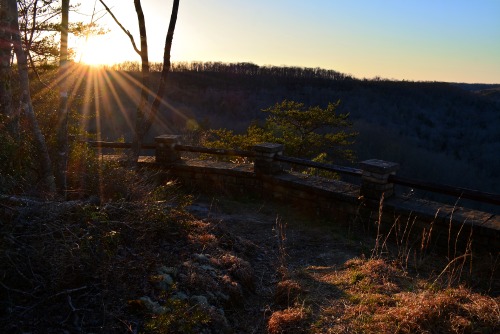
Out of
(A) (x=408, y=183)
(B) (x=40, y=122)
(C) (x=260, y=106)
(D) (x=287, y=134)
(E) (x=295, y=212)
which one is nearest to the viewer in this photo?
(A) (x=408, y=183)

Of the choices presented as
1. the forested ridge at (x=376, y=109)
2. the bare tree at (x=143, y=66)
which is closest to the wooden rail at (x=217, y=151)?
the bare tree at (x=143, y=66)

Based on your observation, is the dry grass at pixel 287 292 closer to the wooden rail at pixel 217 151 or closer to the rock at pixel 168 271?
the rock at pixel 168 271

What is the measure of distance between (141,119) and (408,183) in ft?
17.0

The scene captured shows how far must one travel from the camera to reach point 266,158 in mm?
7344

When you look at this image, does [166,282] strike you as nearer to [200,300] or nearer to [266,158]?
[200,300]

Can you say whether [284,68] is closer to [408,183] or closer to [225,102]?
[225,102]

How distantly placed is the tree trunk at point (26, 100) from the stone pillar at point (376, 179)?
14.4ft

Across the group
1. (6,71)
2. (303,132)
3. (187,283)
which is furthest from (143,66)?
(303,132)

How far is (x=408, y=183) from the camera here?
5.66m

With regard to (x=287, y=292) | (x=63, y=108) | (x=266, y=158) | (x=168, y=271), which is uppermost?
(x=63, y=108)

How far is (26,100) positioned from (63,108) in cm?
57

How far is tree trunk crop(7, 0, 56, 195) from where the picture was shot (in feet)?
14.6

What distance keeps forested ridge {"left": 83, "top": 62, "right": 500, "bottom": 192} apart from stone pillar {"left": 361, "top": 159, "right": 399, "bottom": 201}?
183ft

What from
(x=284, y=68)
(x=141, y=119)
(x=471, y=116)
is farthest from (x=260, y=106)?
(x=141, y=119)
